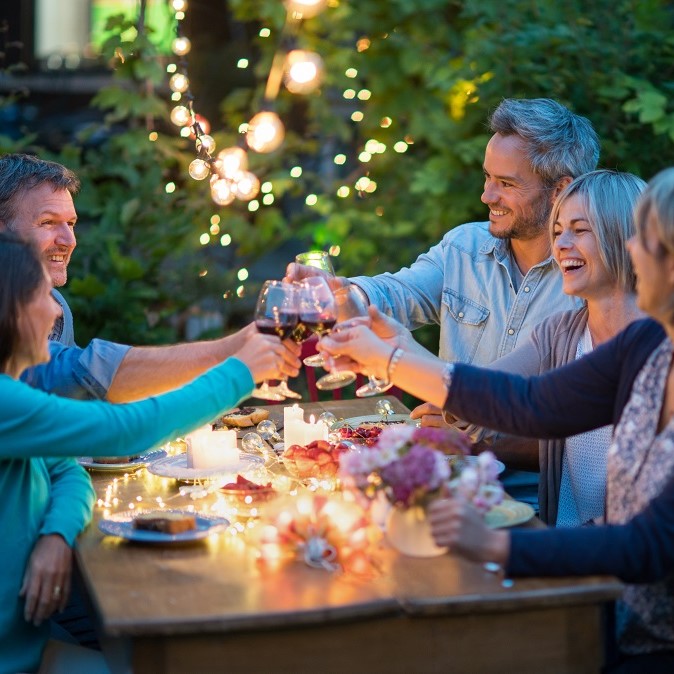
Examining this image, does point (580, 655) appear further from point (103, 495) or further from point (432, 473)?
point (103, 495)

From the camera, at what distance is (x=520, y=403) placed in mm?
2309

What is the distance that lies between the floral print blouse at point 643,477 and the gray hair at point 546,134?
1346 mm

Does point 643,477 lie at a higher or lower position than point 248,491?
higher

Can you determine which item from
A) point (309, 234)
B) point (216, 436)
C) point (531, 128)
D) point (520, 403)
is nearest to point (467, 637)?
point (520, 403)

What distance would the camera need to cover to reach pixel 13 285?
2152 millimetres

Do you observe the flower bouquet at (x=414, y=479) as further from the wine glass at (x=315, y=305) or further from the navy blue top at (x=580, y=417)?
the wine glass at (x=315, y=305)

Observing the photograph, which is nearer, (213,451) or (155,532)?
(155,532)

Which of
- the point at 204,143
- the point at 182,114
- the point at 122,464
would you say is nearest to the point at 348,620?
the point at 122,464

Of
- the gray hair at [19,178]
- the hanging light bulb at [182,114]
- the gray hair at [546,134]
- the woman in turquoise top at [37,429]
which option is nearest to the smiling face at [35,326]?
the woman in turquoise top at [37,429]

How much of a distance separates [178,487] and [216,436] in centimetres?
14

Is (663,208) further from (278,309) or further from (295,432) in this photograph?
(295,432)

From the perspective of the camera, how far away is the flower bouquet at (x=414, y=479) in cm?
188

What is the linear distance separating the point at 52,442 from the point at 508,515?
0.87m

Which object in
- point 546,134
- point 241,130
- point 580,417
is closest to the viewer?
point 580,417
